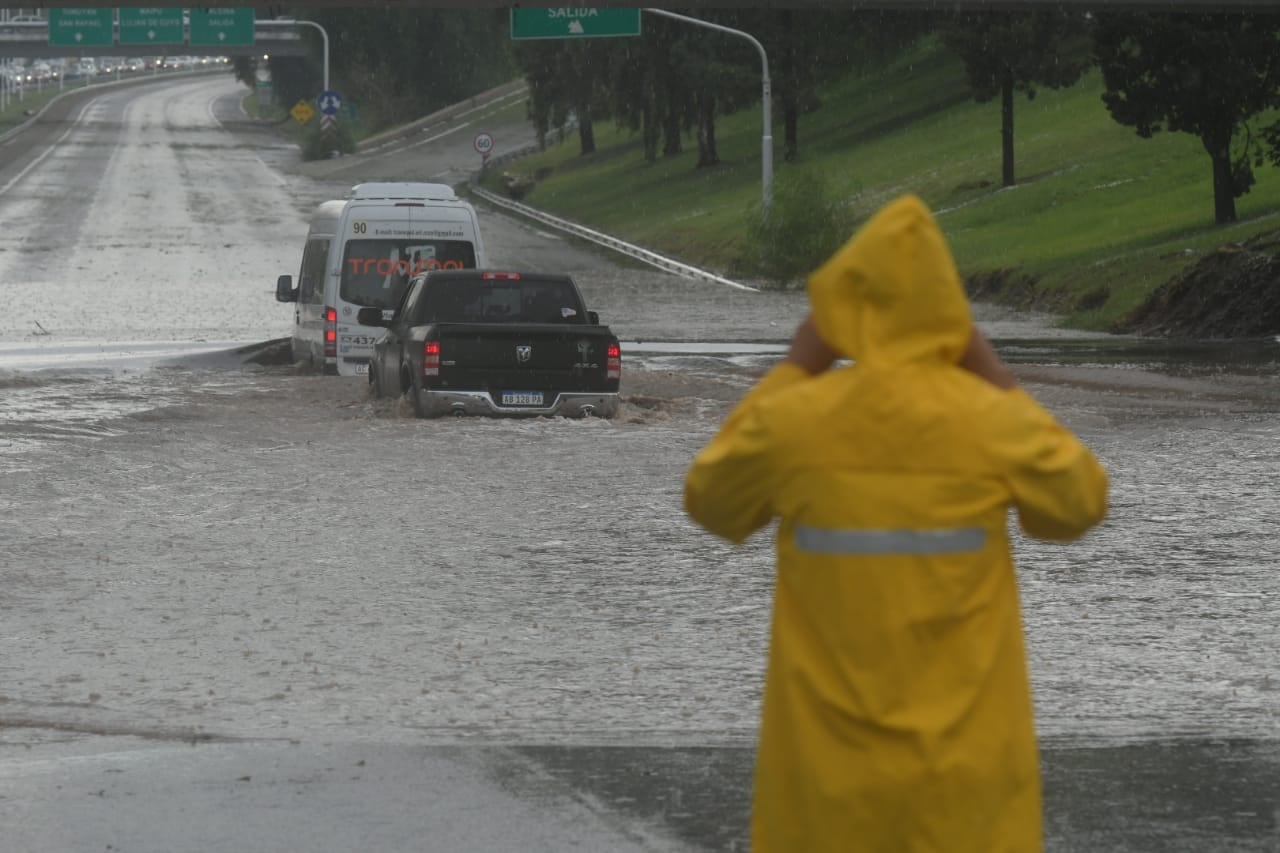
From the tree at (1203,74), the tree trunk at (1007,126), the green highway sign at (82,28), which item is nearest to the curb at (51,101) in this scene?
the green highway sign at (82,28)

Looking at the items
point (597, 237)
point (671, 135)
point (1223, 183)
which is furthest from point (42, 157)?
point (1223, 183)

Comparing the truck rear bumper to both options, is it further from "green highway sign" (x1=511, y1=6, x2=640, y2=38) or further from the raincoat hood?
"green highway sign" (x1=511, y1=6, x2=640, y2=38)

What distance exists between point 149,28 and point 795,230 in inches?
2008

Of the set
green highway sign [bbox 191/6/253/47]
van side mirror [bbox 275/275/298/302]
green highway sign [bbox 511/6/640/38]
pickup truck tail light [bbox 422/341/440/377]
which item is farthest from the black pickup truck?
green highway sign [bbox 191/6/253/47]

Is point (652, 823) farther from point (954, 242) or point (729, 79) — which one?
point (729, 79)

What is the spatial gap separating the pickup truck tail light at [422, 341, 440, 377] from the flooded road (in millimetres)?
483

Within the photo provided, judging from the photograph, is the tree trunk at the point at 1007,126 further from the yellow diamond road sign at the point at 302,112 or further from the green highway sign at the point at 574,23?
the yellow diamond road sign at the point at 302,112

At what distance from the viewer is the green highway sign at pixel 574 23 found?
51.4m

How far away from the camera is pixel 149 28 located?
88.4 meters

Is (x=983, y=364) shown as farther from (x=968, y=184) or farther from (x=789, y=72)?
(x=789, y=72)

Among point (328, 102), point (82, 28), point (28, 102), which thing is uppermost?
point (82, 28)

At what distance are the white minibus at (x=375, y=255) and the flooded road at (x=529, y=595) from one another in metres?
0.56

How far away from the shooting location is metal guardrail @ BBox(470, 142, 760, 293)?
156 ft

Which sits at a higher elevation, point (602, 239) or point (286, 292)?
point (286, 292)
